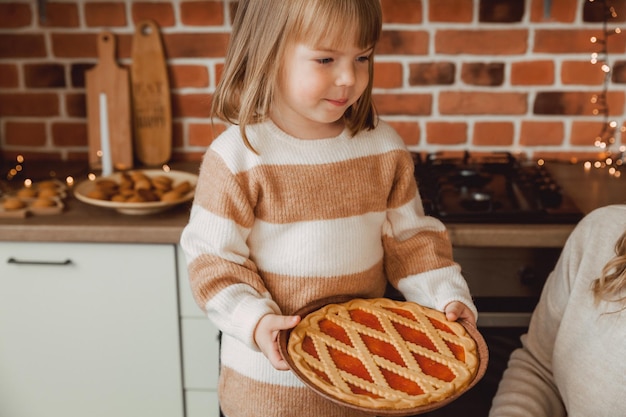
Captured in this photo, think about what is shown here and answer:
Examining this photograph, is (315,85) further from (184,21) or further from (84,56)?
(84,56)

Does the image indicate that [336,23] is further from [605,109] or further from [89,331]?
[605,109]

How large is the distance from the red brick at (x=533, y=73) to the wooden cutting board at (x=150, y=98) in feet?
3.36

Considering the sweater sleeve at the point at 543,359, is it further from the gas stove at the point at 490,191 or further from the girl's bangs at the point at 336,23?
the girl's bangs at the point at 336,23

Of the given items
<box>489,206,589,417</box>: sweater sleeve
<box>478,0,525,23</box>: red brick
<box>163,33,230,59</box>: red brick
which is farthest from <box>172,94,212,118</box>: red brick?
<box>489,206,589,417</box>: sweater sleeve

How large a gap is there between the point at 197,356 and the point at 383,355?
742mm

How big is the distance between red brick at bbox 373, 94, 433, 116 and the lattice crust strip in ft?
3.01

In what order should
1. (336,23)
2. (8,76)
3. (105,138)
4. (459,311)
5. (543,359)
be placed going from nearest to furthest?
(336,23) → (459,311) → (543,359) → (105,138) → (8,76)

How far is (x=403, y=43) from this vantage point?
2160mm

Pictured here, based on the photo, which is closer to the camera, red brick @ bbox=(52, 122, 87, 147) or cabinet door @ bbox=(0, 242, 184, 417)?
cabinet door @ bbox=(0, 242, 184, 417)

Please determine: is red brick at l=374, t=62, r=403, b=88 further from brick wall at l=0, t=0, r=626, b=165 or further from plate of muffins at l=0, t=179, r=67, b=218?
plate of muffins at l=0, t=179, r=67, b=218

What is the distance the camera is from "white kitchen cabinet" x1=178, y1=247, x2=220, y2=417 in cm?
183

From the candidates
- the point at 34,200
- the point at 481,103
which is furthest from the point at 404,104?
the point at 34,200

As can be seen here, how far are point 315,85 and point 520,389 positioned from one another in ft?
2.35

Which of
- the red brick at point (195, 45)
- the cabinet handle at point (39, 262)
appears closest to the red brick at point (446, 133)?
the red brick at point (195, 45)
